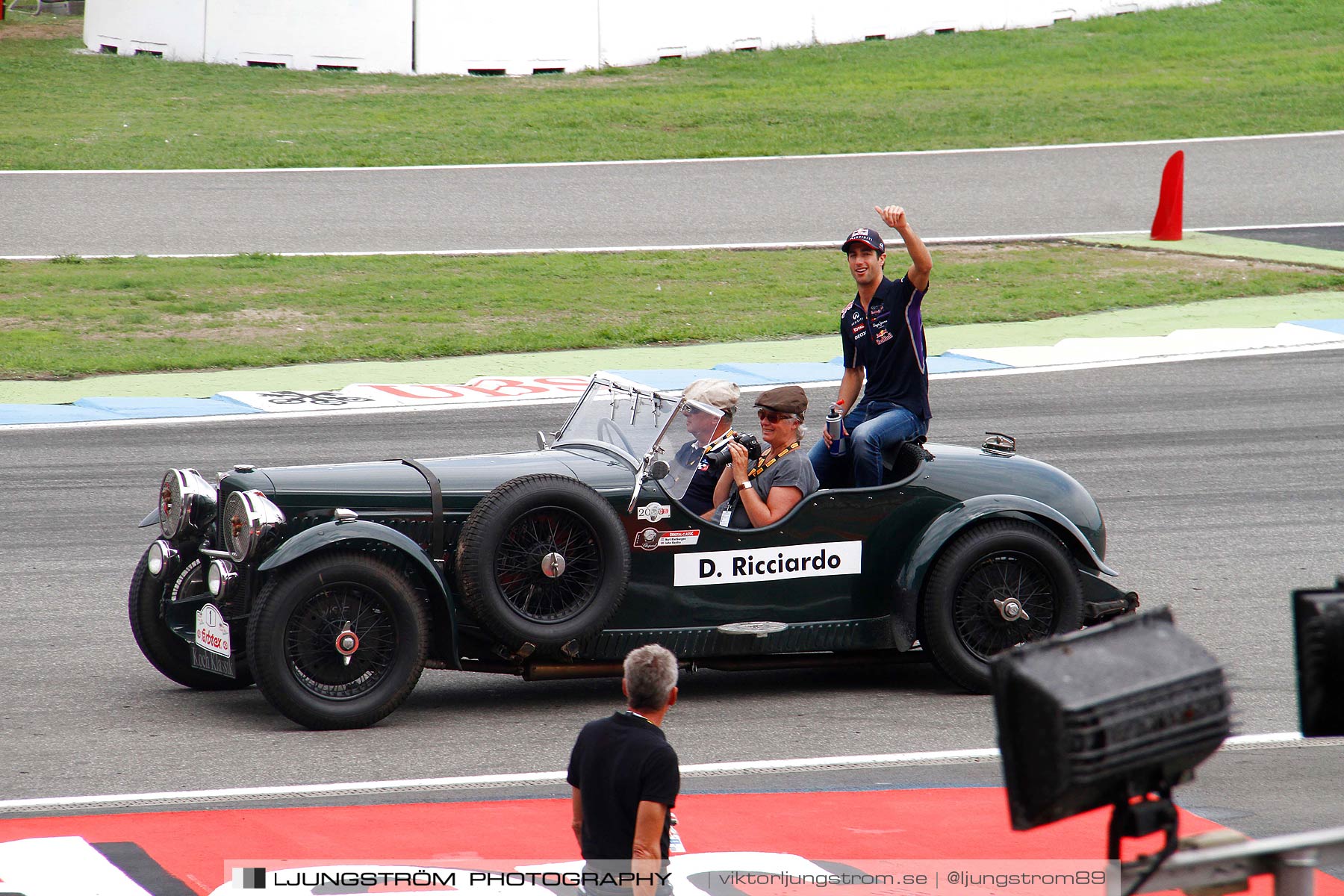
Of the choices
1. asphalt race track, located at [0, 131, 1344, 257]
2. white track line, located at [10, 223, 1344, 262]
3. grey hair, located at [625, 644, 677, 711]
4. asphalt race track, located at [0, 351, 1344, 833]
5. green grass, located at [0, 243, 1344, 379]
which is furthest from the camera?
asphalt race track, located at [0, 131, 1344, 257]

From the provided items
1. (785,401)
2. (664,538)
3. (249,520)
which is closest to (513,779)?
(664,538)

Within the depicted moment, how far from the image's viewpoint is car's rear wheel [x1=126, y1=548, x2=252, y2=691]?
25.7 feet

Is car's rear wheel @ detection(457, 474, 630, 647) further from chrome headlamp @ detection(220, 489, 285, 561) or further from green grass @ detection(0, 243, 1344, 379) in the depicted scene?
green grass @ detection(0, 243, 1344, 379)

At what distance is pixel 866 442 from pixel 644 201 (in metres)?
16.8

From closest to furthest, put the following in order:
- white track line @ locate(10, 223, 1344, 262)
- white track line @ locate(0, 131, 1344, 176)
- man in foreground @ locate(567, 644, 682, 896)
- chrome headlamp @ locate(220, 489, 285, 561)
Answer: man in foreground @ locate(567, 644, 682, 896) → chrome headlamp @ locate(220, 489, 285, 561) → white track line @ locate(10, 223, 1344, 262) → white track line @ locate(0, 131, 1344, 176)

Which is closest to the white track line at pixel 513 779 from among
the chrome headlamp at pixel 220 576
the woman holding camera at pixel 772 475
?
the chrome headlamp at pixel 220 576

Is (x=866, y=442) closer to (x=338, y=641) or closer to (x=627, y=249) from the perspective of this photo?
(x=338, y=641)

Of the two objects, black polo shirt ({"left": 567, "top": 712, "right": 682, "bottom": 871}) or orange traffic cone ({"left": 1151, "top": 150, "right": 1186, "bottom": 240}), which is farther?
orange traffic cone ({"left": 1151, "top": 150, "right": 1186, "bottom": 240})

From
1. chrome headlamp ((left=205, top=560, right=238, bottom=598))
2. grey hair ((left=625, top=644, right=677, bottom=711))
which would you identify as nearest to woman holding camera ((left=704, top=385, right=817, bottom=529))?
chrome headlamp ((left=205, top=560, right=238, bottom=598))

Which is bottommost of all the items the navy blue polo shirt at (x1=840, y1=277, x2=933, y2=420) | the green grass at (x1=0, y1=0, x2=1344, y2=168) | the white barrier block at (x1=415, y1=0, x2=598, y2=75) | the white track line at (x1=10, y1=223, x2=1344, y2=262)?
the navy blue polo shirt at (x1=840, y1=277, x2=933, y2=420)

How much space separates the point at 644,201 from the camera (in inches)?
971

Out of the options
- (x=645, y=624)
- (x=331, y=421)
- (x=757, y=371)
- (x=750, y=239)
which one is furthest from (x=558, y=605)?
(x=750, y=239)

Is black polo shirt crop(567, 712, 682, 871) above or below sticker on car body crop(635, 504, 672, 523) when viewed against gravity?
below

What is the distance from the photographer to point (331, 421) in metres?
14.1
